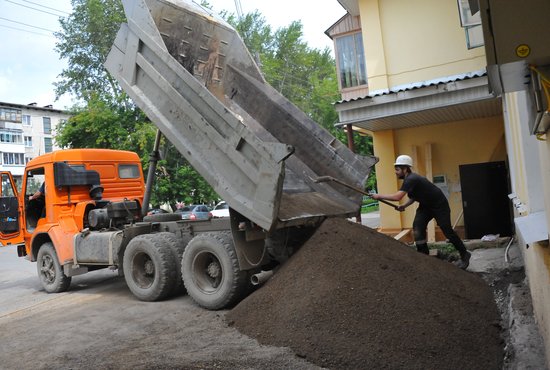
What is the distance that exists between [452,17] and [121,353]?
9869mm

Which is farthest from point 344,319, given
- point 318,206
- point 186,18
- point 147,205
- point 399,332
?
point 186,18

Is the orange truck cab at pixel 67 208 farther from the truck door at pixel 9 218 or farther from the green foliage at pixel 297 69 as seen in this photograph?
the green foliage at pixel 297 69

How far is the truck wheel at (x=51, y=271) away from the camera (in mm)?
7793

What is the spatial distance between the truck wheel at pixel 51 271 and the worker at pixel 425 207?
569cm

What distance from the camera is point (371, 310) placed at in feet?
13.2

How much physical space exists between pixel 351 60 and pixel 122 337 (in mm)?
12240

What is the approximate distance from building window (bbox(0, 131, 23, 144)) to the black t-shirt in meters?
54.3

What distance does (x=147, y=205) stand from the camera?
25.6 feet

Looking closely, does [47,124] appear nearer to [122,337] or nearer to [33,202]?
[33,202]

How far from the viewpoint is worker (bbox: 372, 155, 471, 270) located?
612 centimetres

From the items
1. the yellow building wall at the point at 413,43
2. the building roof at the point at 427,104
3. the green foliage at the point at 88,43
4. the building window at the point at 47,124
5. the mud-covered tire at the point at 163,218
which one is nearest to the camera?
the mud-covered tire at the point at 163,218

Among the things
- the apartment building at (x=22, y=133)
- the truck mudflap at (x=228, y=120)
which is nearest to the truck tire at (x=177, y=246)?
the truck mudflap at (x=228, y=120)

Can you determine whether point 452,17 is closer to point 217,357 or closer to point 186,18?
point 186,18

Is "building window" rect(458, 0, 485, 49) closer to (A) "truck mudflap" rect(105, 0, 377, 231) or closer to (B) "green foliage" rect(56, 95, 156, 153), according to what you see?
(A) "truck mudflap" rect(105, 0, 377, 231)
